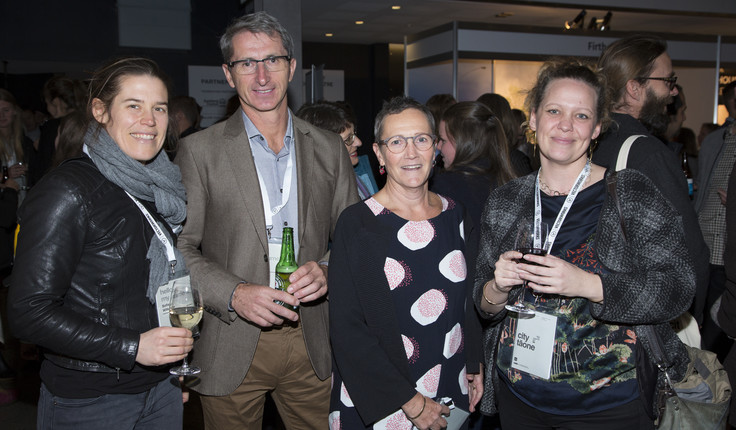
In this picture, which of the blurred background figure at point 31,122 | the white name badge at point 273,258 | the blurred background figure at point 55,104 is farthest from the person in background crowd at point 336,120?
the blurred background figure at point 31,122

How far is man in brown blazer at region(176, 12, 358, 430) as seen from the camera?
6.96 ft

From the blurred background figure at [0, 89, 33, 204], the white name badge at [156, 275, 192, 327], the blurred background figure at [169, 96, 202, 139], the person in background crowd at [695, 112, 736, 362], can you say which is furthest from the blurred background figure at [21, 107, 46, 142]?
the person in background crowd at [695, 112, 736, 362]

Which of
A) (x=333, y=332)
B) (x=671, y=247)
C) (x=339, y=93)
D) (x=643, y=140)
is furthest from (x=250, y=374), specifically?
(x=339, y=93)

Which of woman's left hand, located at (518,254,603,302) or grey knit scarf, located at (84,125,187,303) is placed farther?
grey knit scarf, located at (84,125,187,303)

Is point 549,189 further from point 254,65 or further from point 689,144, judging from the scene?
point 689,144

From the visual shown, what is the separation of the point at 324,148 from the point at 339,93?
12.7 meters

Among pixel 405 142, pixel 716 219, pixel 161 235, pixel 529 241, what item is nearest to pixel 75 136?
pixel 161 235

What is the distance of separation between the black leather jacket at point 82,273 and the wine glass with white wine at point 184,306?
12 centimetres

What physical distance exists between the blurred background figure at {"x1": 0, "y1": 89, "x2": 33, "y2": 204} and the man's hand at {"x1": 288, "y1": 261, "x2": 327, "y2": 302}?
3.85 metres

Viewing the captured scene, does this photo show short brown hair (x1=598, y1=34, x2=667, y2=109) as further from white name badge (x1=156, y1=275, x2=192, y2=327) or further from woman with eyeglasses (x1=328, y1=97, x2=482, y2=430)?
white name badge (x1=156, y1=275, x2=192, y2=327)

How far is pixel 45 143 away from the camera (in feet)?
15.5

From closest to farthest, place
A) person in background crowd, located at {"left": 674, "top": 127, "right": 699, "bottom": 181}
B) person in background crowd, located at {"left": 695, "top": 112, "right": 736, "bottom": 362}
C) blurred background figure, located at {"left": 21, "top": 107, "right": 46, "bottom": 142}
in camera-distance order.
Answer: person in background crowd, located at {"left": 695, "top": 112, "right": 736, "bottom": 362}, person in background crowd, located at {"left": 674, "top": 127, "right": 699, "bottom": 181}, blurred background figure, located at {"left": 21, "top": 107, "right": 46, "bottom": 142}

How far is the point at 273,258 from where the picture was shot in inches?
84.2

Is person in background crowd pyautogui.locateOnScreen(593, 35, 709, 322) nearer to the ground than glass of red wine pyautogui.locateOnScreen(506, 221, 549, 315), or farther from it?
farther from it
